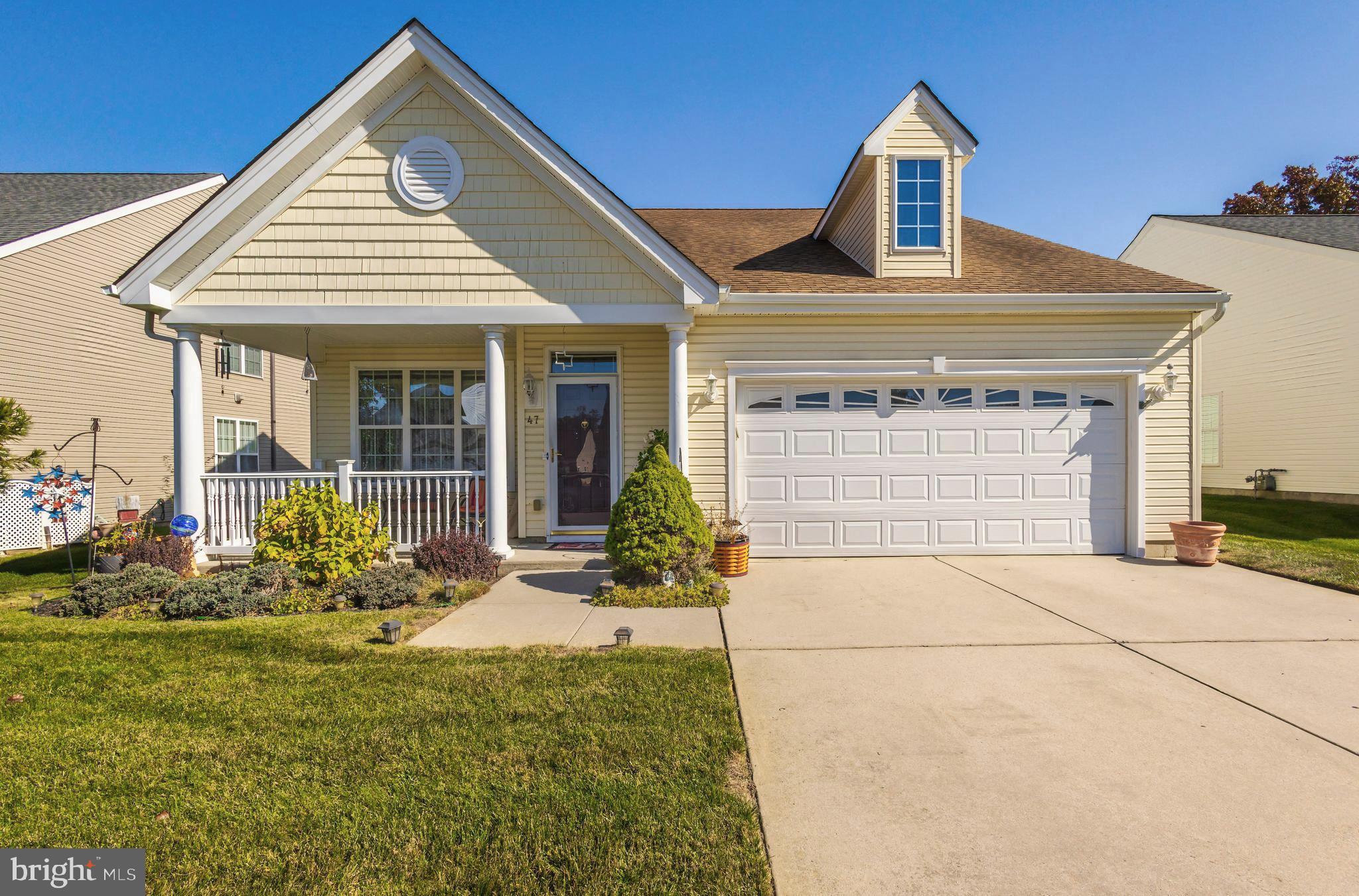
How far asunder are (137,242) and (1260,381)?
25740 millimetres

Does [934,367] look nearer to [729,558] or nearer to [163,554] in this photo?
[729,558]

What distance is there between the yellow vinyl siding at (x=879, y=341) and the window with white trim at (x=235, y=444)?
1218 centimetres

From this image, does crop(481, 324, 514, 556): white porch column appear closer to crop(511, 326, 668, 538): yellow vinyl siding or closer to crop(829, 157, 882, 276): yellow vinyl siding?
Result: crop(511, 326, 668, 538): yellow vinyl siding

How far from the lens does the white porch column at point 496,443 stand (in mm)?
7477

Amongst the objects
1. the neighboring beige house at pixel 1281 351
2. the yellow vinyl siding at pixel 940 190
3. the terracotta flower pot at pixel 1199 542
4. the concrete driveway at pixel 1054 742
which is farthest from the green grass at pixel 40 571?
the neighboring beige house at pixel 1281 351

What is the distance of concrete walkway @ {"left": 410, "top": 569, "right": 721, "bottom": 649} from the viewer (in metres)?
5.00

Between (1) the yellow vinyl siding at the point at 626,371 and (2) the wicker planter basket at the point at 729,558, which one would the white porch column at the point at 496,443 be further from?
(2) the wicker planter basket at the point at 729,558

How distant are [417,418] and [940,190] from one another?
858 cm

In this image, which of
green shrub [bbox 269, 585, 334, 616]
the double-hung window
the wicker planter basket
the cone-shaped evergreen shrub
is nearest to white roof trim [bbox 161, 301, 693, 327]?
Answer: the cone-shaped evergreen shrub

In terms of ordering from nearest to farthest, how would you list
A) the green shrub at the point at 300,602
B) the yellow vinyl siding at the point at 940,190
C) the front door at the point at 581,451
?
the green shrub at the point at 300,602 < the yellow vinyl siding at the point at 940,190 < the front door at the point at 581,451

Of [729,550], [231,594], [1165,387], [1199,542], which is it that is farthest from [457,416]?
[1199,542]

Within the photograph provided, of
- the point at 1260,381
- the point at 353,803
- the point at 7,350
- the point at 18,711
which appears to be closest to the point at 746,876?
the point at 353,803

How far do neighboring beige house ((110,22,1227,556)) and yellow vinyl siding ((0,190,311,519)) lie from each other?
6074 millimetres

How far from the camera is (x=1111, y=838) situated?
2.56 metres
